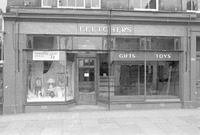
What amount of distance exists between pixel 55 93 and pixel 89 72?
202 cm

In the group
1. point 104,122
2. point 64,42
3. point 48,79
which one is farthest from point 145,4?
point 104,122

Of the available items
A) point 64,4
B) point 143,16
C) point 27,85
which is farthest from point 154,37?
point 27,85

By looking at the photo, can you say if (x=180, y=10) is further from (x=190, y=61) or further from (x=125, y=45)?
(x=125, y=45)

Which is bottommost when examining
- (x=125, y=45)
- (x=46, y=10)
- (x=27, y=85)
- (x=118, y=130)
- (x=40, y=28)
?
(x=118, y=130)

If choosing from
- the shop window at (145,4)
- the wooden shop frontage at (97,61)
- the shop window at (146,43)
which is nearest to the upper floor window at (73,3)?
the wooden shop frontage at (97,61)

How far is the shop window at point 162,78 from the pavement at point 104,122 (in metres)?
1.17

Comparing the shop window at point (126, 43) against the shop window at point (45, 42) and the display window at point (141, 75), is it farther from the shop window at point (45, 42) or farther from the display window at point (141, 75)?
the shop window at point (45, 42)

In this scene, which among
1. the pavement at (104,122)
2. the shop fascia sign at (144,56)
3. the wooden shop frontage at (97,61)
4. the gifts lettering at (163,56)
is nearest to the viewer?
the pavement at (104,122)

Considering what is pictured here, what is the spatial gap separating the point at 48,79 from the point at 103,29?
3600 mm

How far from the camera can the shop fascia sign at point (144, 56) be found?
34.6 feet

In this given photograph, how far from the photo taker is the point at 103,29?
1042 cm

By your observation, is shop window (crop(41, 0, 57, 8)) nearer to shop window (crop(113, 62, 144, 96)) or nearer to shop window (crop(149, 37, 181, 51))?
shop window (crop(113, 62, 144, 96))

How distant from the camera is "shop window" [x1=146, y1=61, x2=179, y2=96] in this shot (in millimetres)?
11000

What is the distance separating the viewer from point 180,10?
1095 cm
